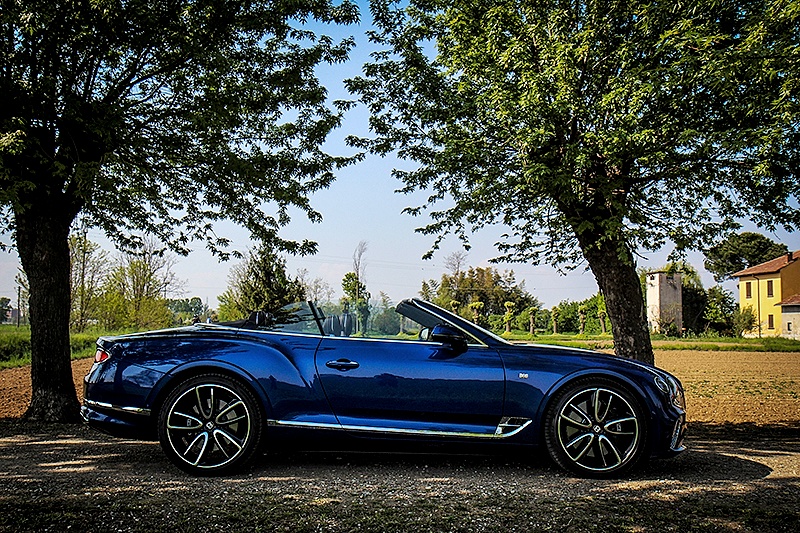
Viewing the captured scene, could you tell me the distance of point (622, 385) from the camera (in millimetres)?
5539

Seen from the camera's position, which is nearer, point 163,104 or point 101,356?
point 101,356

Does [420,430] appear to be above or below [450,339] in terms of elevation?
below

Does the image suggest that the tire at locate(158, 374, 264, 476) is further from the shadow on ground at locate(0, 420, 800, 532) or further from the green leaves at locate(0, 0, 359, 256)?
the green leaves at locate(0, 0, 359, 256)

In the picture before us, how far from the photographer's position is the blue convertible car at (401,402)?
545cm

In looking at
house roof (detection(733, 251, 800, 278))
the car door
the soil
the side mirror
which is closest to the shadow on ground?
the car door

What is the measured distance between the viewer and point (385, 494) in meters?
4.82

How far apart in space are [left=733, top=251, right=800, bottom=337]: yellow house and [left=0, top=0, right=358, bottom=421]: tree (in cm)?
5116

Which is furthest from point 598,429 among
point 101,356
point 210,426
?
point 101,356

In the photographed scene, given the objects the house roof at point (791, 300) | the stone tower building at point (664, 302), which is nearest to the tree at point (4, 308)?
the stone tower building at point (664, 302)

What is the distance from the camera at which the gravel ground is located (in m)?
4.17

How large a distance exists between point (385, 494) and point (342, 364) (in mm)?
1145

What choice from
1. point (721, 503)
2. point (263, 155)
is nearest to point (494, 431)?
point (721, 503)

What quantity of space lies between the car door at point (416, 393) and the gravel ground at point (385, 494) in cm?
42

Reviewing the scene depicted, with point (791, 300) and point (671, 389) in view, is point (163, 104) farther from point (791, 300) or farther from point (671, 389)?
point (791, 300)
